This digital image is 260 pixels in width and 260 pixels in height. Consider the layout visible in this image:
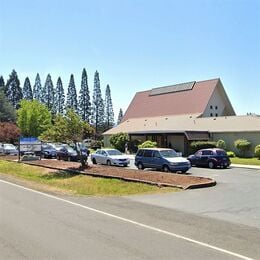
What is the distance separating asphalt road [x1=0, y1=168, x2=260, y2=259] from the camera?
8594 mm

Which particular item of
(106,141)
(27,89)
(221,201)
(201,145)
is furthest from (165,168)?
(27,89)

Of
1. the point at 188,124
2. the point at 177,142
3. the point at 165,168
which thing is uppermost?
the point at 188,124

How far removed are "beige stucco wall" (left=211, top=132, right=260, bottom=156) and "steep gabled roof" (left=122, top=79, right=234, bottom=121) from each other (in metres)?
10.6

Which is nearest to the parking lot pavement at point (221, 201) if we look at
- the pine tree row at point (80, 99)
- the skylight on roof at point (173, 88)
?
the skylight on roof at point (173, 88)

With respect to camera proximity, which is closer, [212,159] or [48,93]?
[212,159]

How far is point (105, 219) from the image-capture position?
12.6m

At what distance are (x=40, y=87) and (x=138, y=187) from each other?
101 metres

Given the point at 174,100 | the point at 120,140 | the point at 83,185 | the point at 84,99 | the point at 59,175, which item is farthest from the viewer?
the point at 84,99

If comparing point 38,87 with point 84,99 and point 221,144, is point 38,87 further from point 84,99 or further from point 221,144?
point 221,144

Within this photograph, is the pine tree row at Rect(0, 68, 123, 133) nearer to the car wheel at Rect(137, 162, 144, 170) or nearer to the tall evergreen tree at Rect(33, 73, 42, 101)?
the tall evergreen tree at Rect(33, 73, 42, 101)

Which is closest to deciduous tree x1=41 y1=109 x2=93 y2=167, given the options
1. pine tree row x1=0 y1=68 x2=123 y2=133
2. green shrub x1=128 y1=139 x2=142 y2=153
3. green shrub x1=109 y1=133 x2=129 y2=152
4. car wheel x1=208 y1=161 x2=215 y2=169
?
car wheel x1=208 y1=161 x2=215 y2=169

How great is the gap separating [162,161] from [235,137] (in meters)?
21.0

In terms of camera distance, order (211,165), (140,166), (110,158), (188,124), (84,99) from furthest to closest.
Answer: (84,99), (188,124), (110,158), (211,165), (140,166)

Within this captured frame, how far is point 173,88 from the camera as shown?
234 ft
